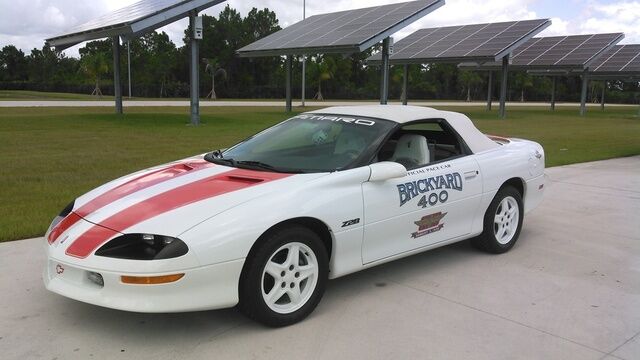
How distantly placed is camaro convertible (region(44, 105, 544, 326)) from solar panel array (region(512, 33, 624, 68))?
1132 inches

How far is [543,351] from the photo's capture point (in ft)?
10.9

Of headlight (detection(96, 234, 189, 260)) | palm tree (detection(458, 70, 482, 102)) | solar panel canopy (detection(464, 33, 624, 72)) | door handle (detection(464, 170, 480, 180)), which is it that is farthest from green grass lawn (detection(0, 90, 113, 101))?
palm tree (detection(458, 70, 482, 102))

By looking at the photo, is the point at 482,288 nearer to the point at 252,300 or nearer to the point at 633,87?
the point at 252,300

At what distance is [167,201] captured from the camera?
3.51 meters

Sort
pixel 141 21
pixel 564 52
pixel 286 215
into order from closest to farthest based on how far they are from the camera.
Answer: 1. pixel 286 215
2. pixel 141 21
3. pixel 564 52

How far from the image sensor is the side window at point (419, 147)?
4.57 metres

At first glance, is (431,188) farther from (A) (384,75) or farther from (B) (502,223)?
(A) (384,75)

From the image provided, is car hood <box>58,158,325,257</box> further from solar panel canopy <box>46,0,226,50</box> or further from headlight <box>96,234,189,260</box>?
solar panel canopy <box>46,0,226,50</box>

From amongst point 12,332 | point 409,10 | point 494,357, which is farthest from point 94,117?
point 494,357

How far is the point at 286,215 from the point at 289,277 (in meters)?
0.40

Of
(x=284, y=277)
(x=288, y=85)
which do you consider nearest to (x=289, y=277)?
(x=284, y=277)

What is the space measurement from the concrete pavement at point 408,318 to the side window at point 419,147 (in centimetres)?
89

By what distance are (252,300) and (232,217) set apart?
506 millimetres

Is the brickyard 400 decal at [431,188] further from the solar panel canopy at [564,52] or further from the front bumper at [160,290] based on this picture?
the solar panel canopy at [564,52]
